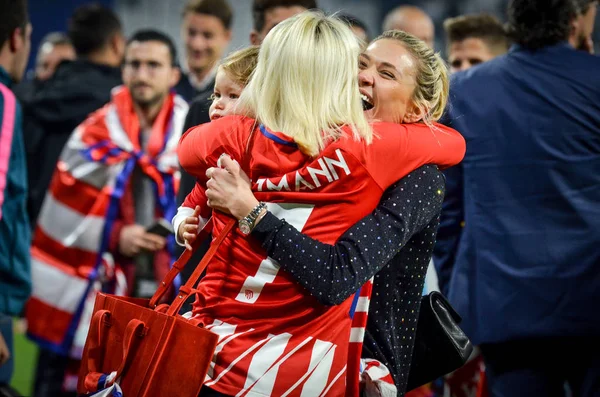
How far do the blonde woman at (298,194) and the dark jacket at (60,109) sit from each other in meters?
4.20

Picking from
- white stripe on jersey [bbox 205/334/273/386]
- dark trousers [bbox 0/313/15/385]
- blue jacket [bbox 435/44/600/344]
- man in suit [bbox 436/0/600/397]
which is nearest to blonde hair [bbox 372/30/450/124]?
white stripe on jersey [bbox 205/334/273/386]

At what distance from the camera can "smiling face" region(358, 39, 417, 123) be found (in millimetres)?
2486

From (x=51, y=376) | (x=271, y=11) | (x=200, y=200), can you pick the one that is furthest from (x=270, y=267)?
(x=51, y=376)

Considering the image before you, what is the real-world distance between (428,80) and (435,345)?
688 mm

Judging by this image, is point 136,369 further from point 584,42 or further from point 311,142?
point 584,42

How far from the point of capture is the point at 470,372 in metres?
4.46

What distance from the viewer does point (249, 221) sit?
2205mm

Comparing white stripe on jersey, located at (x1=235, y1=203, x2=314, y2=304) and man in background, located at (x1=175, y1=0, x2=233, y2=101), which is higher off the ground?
white stripe on jersey, located at (x1=235, y1=203, x2=314, y2=304)

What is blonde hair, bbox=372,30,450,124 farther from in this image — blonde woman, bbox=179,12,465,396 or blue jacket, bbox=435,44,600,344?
blue jacket, bbox=435,44,600,344

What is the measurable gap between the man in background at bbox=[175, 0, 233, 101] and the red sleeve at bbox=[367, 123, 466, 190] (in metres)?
4.24

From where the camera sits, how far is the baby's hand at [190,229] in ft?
7.95

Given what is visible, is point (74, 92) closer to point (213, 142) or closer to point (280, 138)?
point (213, 142)

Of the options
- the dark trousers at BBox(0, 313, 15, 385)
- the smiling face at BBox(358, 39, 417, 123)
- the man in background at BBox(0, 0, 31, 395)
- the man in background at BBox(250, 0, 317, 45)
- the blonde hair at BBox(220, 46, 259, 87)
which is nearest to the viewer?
the smiling face at BBox(358, 39, 417, 123)

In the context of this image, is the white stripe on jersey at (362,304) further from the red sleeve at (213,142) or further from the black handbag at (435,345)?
the red sleeve at (213,142)
